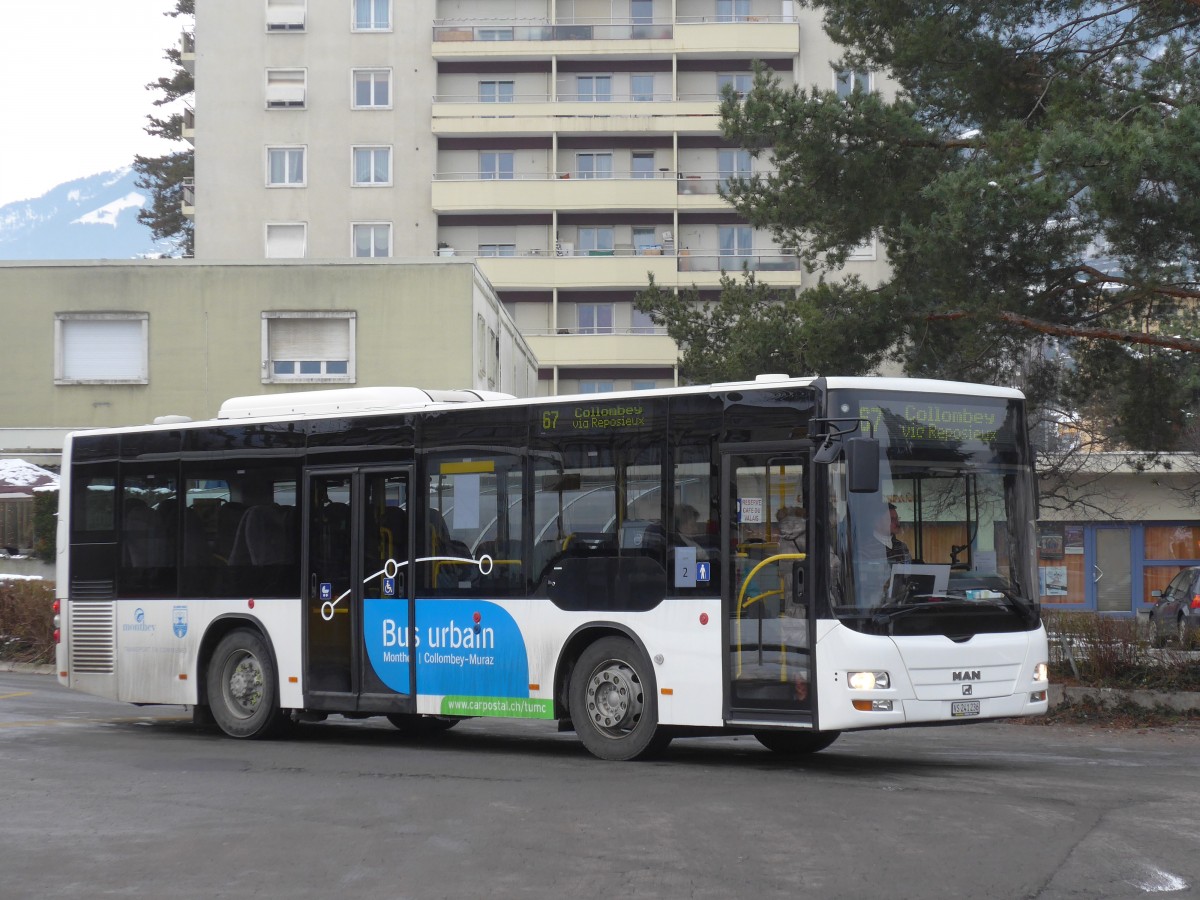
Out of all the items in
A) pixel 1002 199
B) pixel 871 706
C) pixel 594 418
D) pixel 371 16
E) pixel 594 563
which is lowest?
pixel 871 706

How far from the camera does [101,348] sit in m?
36.7

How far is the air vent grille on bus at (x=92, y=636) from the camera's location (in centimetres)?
1667

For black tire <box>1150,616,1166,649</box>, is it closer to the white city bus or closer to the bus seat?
the white city bus

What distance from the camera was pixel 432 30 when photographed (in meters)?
65.6

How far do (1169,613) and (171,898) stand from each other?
25806mm

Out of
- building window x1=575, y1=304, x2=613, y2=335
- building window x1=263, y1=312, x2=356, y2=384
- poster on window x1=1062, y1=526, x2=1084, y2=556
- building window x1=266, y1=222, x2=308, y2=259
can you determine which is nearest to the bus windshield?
building window x1=263, y1=312, x2=356, y2=384

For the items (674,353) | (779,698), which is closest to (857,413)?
(779,698)

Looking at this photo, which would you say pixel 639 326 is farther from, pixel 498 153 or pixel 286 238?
pixel 286 238

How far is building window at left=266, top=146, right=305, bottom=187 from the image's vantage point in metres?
65.0

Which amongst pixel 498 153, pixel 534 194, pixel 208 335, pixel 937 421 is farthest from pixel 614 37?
pixel 937 421

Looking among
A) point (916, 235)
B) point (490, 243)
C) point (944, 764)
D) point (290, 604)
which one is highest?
point (490, 243)

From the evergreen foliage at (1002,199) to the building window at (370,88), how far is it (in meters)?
45.1

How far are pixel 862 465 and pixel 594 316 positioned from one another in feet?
181

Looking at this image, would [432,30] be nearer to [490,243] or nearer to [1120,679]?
[490,243]
